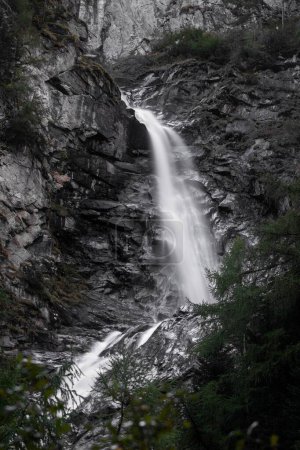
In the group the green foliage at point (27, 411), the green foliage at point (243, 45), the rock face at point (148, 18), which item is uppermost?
the rock face at point (148, 18)

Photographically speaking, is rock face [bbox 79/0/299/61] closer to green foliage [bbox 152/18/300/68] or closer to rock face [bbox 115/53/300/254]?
green foliage [bbox 152/18/300/68]

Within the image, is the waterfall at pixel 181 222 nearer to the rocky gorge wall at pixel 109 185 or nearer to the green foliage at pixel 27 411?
the rocky gorge wall at pixel 109 185

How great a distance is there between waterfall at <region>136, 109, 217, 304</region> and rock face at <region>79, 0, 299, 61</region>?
47.8 ft

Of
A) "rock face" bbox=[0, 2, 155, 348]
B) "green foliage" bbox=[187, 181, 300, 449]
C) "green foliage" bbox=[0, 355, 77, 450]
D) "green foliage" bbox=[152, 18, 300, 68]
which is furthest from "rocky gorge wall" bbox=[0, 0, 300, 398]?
"green foliage" bbox=[0, 355, 77, 450]

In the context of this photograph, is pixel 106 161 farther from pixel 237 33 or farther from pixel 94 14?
pixel 94 14

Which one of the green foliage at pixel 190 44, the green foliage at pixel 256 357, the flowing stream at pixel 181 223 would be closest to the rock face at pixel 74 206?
the flowing stream at pixel 181 223

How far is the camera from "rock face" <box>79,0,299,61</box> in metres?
33.7

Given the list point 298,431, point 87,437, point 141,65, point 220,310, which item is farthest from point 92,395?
point 141,65

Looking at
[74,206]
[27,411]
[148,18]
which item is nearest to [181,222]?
[74,206]

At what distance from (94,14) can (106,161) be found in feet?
67.9

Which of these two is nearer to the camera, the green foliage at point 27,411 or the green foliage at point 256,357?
the green foliage at point 27,411

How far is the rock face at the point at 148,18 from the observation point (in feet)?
111

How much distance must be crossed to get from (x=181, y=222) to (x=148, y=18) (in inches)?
918

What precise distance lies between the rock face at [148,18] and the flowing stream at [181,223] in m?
14.2
